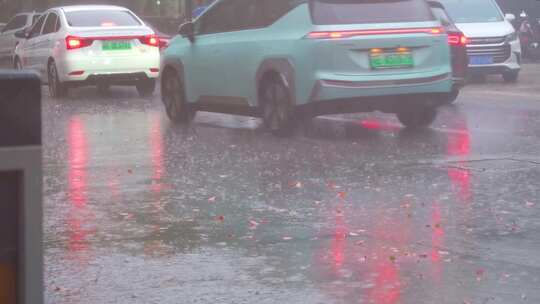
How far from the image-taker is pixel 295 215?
25.0ft

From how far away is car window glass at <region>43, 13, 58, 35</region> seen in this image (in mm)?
20641

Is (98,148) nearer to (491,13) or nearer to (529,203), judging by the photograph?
(529,203)

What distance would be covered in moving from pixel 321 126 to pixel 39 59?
8673mm

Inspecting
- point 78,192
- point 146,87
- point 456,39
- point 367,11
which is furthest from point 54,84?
point 78,192

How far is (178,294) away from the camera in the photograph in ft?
17.8

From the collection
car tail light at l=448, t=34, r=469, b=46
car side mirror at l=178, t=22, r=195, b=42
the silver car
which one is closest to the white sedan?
car side mirror at l=178, t=22, r=195, b=42

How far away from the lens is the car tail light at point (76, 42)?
768 inches

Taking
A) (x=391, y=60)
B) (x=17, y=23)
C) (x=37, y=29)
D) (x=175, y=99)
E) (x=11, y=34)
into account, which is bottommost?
(x=11, y=34)

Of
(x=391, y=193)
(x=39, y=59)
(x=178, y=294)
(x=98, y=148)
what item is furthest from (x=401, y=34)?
(x=39, y=59)

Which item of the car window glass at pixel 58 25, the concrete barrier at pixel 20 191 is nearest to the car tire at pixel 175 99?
the car window glass at pixel 58 25

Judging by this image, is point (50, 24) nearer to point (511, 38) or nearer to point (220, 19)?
point (220, 19)

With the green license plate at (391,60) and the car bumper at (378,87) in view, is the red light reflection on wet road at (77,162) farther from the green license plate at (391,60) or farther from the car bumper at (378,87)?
the green license plate at (391,60)

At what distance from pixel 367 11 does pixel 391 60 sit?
0.58 m

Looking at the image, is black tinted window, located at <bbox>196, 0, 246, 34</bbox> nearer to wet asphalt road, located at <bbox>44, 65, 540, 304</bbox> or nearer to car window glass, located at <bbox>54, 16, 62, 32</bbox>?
wet asphalt road, located at <bbox>44, 65, 540, 304</bbox>
